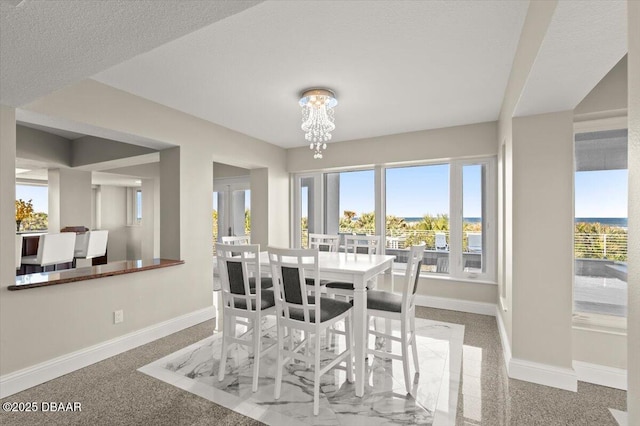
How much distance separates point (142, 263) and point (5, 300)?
116 centimetres

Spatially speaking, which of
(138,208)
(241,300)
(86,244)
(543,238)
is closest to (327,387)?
(241,300)

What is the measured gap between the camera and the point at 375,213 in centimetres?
480

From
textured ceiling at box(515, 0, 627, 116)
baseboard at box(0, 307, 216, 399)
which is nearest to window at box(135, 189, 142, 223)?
baseboard at box(0, 307, 216, 399)

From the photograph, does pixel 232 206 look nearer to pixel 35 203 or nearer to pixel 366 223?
pixel 366 223

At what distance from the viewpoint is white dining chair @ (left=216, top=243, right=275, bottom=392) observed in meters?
2.29

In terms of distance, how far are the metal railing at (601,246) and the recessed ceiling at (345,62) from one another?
1.53 meters

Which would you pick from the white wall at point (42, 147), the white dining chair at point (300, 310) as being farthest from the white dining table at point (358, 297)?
the white wall at point (42, 147)

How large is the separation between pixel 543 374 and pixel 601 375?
0.45m

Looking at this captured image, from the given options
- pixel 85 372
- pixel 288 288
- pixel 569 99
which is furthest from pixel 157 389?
pixel 569 99

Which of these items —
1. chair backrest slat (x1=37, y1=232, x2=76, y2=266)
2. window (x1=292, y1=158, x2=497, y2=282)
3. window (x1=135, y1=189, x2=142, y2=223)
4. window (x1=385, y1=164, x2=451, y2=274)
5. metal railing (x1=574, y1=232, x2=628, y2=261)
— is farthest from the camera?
window (x1=135, y1=189, x2=142, y2=223)

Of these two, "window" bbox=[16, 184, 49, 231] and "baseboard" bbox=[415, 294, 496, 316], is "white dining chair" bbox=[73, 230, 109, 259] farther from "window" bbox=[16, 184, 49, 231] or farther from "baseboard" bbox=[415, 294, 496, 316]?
"baseboard" bbox=[415, 294, 496, 316]

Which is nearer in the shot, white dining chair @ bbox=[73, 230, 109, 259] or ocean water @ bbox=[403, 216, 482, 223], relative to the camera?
ocean water @ bbox=[403, 216, 482, 223]

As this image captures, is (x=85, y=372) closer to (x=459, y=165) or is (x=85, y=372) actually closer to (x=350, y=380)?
(x=350, y=380)

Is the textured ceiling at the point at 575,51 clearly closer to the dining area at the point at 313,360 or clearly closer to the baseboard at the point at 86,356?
the dining area at the point at 313,360
